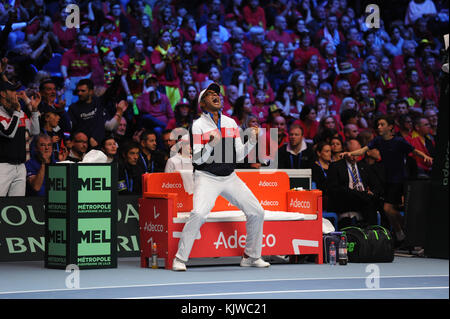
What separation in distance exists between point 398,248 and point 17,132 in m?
5.63

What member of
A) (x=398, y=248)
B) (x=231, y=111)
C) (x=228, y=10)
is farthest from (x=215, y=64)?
(x=398, y=248)

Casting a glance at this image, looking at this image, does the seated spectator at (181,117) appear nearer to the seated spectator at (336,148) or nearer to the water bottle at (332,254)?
the seated spectator at (336,148)

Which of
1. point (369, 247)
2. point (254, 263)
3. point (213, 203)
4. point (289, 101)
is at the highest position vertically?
point (289, 101)

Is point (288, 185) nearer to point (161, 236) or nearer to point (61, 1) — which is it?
point (161, 236)

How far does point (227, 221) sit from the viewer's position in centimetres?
982

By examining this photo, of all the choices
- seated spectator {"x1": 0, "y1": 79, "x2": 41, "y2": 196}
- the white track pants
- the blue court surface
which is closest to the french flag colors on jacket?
the white track pants

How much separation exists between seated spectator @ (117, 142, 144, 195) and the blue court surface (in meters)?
1.42

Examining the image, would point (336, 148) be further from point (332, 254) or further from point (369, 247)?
point (332, 254)

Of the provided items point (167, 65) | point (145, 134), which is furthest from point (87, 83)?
point (167, 65)

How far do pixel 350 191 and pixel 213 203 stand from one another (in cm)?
291

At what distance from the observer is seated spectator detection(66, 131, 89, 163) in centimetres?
1133

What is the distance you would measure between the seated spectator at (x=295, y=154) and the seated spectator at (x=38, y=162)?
353 centimetres

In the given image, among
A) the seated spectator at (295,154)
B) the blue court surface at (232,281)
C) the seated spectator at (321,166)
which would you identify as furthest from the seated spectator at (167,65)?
the blue court surface at (232,281)

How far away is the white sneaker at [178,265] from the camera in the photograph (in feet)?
30.2
